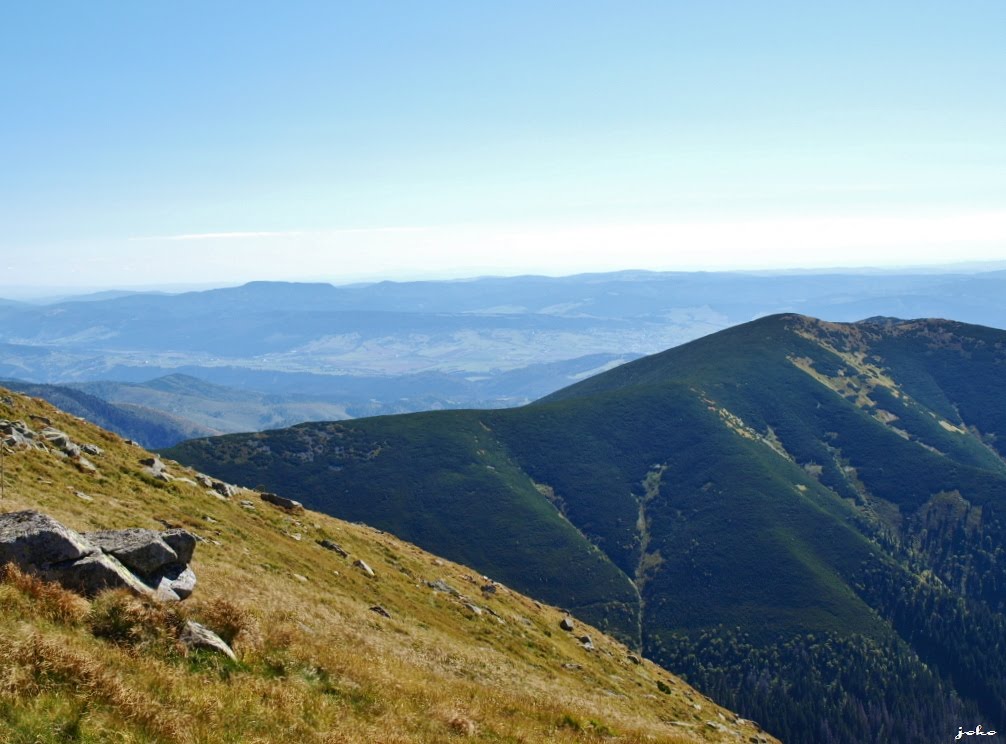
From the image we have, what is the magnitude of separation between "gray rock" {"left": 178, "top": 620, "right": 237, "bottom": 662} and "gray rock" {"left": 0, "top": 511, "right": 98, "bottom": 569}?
457 cm

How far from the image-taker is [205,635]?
19.8m

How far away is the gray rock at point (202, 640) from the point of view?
19297 millimetres

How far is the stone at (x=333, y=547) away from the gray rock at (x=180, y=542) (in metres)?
33.8

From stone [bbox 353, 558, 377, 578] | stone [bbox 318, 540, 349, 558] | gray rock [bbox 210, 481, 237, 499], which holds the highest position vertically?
gray rock [bbox 210, 481, 237, 499]

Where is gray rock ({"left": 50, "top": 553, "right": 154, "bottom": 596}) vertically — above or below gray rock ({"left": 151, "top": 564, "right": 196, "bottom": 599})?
above

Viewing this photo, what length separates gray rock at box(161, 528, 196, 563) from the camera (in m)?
27.6

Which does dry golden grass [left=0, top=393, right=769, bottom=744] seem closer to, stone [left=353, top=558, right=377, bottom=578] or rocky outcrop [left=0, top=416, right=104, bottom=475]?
stone [left=353, top=558, right=377, bottom=578]

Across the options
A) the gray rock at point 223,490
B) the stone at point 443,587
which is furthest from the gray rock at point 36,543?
the stone at point 443,587

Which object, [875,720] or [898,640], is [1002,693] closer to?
[898,640]

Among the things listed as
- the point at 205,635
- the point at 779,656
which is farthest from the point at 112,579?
the point at 779,656

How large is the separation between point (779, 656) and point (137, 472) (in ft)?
578

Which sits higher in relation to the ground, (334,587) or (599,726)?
(599,726)

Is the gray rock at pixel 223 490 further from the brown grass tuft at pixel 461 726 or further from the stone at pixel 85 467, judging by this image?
the brown grass tuft at pixel 461 726

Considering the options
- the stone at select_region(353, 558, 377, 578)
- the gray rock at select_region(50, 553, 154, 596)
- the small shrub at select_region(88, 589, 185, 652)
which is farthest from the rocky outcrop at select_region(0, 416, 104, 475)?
the small shrub at select_region(88, 589, 185, 652)
